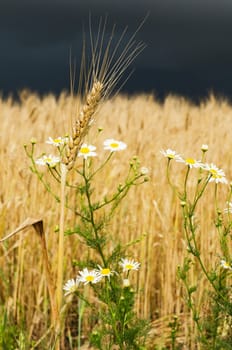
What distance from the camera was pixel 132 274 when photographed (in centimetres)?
333

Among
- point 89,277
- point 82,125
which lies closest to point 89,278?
point 89,277

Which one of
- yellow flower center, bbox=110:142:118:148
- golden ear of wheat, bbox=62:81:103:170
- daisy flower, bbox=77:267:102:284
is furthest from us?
yellow flower center, bbox=110:142:118:148

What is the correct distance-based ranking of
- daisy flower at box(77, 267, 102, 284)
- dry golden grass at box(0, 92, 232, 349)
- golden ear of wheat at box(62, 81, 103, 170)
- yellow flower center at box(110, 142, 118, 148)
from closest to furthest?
1. golden ear of wheat at box(62, 81, 103, 170)
2. daisy flower at box(77, 267, 102, 284)
3. yellow flower center at box(110, 142, 118, 148)
4. dry golden grass at box(0, 92, 232, 349)

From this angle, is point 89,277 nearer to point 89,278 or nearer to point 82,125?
point 89,278

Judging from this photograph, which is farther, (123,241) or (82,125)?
(123,241)

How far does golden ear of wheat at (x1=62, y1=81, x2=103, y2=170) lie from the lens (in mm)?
1713

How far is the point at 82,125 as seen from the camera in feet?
5.78

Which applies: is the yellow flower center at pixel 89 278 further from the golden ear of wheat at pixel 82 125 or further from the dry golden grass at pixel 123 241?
the dry golden grass at pixel 123 241

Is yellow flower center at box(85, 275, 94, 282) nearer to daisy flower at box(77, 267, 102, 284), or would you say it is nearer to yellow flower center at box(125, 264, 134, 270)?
daisy flower at box(77, 267, 102, 284)

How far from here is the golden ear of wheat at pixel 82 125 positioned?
1.71 metres

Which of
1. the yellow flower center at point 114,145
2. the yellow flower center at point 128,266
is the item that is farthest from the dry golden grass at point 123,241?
the yellow flower center at point 128,266

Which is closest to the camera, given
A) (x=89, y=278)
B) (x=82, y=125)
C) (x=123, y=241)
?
(x=82, y=125)

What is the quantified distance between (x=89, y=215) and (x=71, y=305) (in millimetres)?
1520

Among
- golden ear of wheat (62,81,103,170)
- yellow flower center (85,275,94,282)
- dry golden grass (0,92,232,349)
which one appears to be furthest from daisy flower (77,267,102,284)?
dry golden grass (0,92,232,349)
